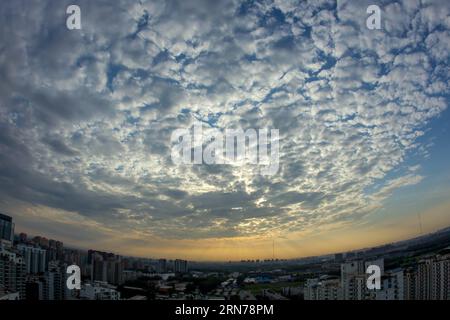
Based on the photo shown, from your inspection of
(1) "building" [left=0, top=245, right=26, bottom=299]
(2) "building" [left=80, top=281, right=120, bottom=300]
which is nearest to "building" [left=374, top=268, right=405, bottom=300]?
(2) "building" [left=80, top=281, right=120, bottom=300]

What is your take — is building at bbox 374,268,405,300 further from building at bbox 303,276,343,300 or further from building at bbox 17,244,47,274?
building at bbox 17,244,47,274

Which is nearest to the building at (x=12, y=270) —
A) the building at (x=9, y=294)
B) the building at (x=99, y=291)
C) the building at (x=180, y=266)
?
the building at (x=9, y=294)

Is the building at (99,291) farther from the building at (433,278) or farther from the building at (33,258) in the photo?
the building at (433,278)

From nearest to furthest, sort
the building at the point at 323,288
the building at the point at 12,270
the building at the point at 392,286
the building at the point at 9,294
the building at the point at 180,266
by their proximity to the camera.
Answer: the building at the point at 9,294 → the building at the point at 392,286 → the building at the point at 323,288 → the building at the point at 180,266 → the building at the point at 12,270
